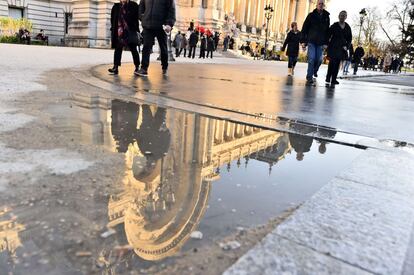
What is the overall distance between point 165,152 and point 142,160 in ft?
0.79

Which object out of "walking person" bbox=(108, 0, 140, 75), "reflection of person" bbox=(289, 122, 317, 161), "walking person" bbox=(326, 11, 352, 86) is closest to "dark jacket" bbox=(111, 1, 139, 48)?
"walking person" bbox=(108, 0, 140, 75)

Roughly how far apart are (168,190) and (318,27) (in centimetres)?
914

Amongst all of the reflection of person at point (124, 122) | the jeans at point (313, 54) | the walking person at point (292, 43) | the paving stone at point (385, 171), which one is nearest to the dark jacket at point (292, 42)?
the walking person at point (292, 43)

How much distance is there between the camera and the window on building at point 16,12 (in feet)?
121

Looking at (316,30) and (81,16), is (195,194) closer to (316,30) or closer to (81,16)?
(316,30)

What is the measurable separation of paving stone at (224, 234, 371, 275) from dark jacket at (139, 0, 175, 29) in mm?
7810

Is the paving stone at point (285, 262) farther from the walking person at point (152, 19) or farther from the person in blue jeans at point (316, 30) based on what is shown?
the person in blue jeans at point (316, 30)

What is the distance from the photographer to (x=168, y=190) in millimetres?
2064

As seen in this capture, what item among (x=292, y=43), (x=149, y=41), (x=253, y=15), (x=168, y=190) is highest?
(x=253, y=15)

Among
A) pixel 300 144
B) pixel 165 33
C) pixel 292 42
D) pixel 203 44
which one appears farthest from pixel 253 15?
pixel 300 144

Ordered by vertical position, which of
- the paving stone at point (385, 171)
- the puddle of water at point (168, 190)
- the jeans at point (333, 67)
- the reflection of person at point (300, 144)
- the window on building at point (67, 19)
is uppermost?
the window on building at point (67, 19)

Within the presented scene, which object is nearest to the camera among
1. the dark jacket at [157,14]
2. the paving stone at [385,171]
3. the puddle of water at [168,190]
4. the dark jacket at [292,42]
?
the puddle of water at [168,190]

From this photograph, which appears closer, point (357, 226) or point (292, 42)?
point (357, 226)

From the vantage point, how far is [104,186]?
6.69 ft
